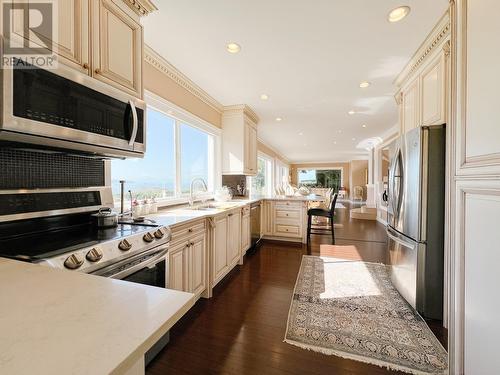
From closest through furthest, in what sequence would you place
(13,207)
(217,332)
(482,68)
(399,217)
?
1. (482,68)
2. (13,207)
3. (217,332)
4. (399,217)

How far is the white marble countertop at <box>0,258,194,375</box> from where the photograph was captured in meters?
0.36

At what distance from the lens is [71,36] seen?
1242 mm

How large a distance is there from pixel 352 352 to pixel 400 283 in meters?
1.16

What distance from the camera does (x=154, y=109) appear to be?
242 centimetres

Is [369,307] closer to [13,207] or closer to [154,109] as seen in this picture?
[13,207]

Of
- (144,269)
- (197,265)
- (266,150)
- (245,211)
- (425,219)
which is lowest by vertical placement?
(197,265)

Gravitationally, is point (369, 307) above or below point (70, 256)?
below

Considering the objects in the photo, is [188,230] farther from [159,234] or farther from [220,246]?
[220,246]

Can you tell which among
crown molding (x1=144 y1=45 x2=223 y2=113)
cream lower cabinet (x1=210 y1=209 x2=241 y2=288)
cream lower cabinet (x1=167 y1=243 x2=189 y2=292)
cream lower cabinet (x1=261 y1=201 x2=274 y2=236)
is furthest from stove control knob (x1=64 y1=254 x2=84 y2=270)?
cream lower cabinet (x1=261 y1=201 x2=274 y2=236)

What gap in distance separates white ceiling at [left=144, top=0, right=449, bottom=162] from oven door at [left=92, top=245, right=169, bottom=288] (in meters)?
1.87

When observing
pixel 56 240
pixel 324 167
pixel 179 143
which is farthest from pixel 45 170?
pixel 324 167

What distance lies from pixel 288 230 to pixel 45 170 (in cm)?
381

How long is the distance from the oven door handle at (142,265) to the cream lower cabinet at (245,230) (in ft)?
5.87

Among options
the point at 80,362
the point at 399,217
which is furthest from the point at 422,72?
the point at 80,362
